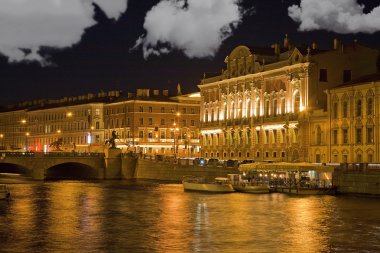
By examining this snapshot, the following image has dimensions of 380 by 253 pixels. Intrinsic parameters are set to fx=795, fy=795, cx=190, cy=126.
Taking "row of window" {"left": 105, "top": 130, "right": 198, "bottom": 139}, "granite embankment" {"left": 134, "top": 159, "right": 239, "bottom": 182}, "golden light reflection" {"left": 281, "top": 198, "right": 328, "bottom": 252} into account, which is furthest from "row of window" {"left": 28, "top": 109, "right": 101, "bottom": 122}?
"golden light reflection" {"left": 281, "top": 198, "right": 328, "bottom": 252}

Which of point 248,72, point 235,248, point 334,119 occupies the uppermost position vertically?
point 248,72

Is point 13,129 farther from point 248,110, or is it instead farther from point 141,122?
point 248,110

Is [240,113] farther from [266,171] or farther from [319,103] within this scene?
[266,171]

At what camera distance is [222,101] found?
115m

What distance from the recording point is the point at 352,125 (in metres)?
84.2

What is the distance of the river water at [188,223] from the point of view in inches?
1598

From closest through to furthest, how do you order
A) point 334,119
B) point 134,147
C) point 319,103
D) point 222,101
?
1. point 334,119
2. point 319,103
3. point 222,101
4. point 134,147

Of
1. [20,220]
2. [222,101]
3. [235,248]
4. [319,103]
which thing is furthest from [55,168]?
[235,248]

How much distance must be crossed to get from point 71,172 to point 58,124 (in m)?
43.7

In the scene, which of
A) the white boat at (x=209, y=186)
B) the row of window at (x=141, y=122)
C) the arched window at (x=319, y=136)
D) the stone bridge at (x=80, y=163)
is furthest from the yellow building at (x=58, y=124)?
the white boat at (x=209, y=186)

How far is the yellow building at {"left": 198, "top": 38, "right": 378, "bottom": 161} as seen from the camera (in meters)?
95.0

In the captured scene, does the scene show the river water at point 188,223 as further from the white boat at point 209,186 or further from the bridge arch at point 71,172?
the bridge arch at point 71,172

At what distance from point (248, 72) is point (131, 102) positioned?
121 feet

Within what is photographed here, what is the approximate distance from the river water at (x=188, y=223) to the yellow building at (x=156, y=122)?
216ft
